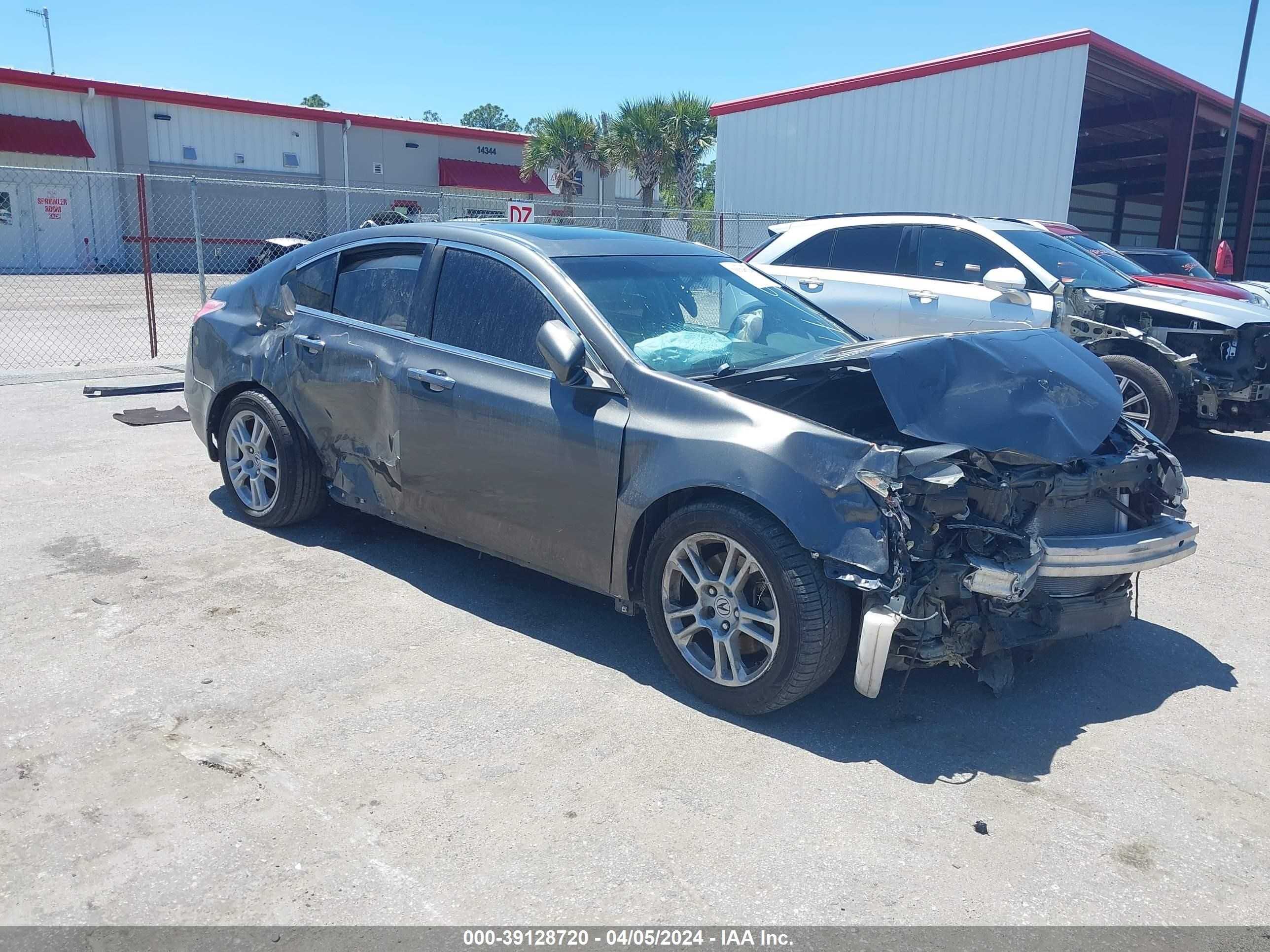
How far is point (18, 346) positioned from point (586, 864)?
14.4 m

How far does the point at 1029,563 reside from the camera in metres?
3.62

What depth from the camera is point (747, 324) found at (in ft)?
16.0

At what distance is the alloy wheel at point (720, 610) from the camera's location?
12.2ft

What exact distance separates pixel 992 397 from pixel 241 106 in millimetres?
37477

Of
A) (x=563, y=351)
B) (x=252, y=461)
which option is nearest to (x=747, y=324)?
(x=563, y=351)

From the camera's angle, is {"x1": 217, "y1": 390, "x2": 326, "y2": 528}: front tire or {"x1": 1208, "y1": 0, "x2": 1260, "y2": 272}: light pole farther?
{"x1": 1208, "y1": 0, "x2": 1260, "y2": 272}: light pole

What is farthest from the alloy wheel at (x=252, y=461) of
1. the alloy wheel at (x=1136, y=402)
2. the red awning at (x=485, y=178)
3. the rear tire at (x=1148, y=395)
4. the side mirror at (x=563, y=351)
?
the red awning at (x=485, y=178)

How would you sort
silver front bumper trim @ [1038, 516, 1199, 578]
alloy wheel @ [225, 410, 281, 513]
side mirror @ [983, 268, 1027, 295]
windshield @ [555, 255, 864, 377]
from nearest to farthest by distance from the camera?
silver front bumper trim @ [1038, 516, 1199, 578], windshield @ [555, 255, 864, 377], alloy wheel @ [225, 410, 281, 513], side mirror @ [983, 268, 1027, 295]

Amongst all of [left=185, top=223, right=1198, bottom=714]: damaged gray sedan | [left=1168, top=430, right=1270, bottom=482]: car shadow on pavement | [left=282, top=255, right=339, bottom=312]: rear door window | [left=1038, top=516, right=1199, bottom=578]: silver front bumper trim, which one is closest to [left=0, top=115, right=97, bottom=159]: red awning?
[left=282, top=255, right=339, bottom=312]: rear door window

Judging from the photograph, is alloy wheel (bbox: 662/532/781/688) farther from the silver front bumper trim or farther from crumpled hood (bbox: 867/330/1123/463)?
the silver front bumper trim

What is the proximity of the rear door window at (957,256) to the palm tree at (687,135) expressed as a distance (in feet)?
86.9

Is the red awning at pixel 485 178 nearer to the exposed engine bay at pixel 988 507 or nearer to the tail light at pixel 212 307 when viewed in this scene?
the tail light at pixel 212 307

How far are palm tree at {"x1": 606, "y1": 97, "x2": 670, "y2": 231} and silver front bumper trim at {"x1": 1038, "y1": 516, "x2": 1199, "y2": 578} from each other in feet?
104

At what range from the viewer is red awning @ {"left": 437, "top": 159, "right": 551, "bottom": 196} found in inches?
1634
